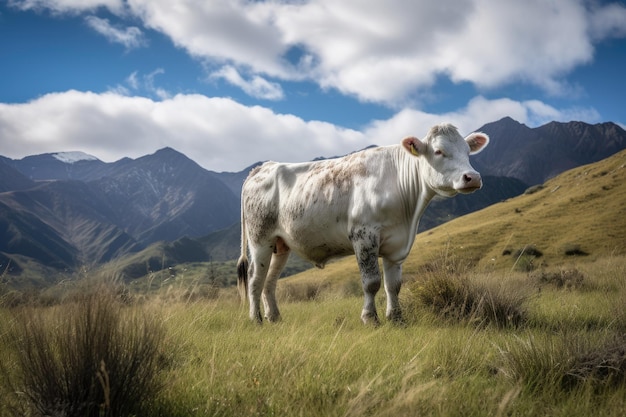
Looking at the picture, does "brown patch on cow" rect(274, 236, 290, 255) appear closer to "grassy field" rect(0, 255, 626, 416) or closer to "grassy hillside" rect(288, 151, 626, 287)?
"grassy field" rect(0, 255, 626, 416)

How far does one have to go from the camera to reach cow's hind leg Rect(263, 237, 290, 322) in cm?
786

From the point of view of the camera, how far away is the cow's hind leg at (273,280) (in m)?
7.86

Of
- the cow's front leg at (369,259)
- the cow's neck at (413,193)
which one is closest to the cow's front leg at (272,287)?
the cow's front leg at (369,259)

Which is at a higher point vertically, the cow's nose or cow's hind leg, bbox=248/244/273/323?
the cow's nose

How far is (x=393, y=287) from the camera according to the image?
264 inches

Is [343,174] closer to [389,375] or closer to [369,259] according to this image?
[369,259]

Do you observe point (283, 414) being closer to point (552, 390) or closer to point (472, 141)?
point (552, 390)

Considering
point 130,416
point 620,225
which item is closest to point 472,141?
point 130,416

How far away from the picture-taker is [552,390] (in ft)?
10.6

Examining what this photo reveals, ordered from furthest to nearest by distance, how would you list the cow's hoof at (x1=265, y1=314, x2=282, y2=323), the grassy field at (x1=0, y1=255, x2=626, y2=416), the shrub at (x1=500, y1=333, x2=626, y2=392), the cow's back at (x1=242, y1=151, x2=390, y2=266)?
1. the cow's hoof at (x1=265, y1=314, x2=282, y2=323)
2. the cow's back at (x1=242, y1=151, x2=390, y2=266)
3. the shrub at (x1=500, y1=333, x2=626, y2=392)
4. the grassy field at (x1=0, y1=255, x2=626, y2=416)

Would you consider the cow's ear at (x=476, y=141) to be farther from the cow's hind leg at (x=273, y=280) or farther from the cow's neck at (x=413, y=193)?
the cow's hind leg at (x=273, y=280)

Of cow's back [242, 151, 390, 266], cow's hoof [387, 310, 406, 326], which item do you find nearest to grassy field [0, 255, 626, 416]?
cow's hoof [387, 310, 406, 326]

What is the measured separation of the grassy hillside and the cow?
23953mm

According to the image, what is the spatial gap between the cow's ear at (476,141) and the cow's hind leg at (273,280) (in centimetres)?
395
